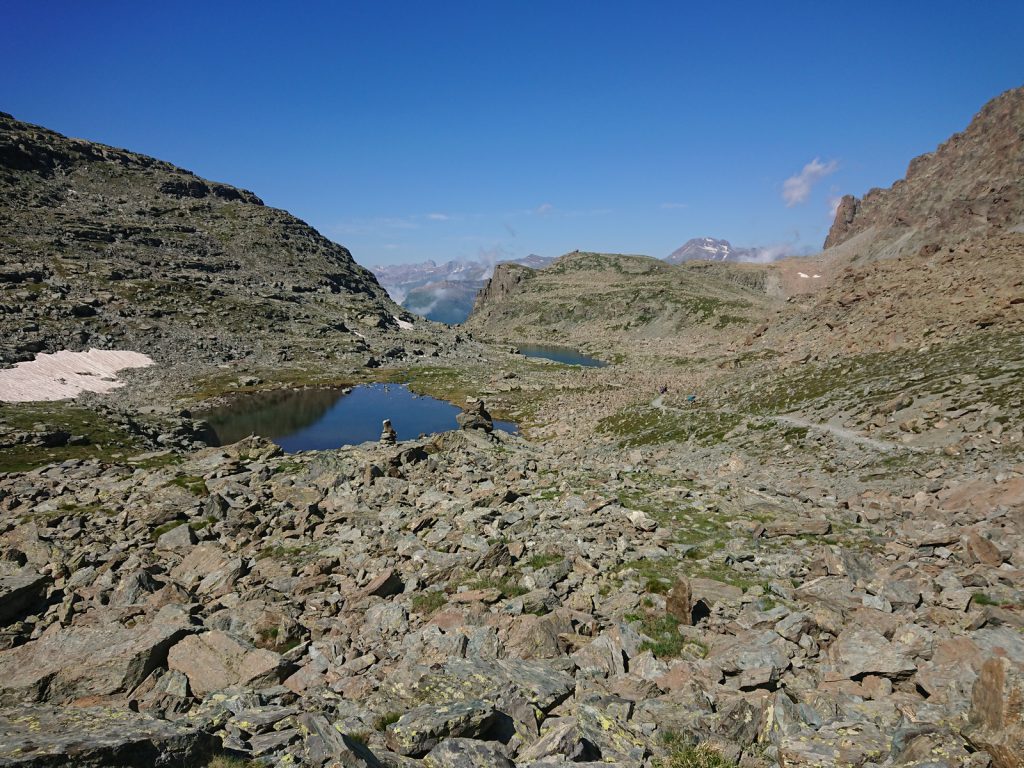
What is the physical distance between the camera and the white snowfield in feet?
253

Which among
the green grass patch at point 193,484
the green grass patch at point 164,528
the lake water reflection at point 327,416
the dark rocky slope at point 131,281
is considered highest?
the dark rocky slope at point 131,281

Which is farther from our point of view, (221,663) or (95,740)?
(221,663)

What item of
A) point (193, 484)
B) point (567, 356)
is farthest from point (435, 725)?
Answer: point (567, 356)

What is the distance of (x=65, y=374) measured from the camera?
297 feet

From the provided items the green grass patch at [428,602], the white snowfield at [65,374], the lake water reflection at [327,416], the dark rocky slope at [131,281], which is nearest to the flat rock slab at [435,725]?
the green grass patch at [428,602]

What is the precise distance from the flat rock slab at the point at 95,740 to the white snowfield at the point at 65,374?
8791 centimetres

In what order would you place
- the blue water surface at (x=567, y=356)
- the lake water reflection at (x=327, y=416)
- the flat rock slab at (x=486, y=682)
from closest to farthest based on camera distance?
the flat rock slab at (x=486, y=682), the lake water reflection at (x=327, y=416), the blue water surface at (x=567, y=356)

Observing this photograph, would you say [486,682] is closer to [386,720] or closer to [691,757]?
[386,720]

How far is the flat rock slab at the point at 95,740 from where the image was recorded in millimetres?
7270

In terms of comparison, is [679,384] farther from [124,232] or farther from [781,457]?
[124,232]

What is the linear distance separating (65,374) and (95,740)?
109 meters

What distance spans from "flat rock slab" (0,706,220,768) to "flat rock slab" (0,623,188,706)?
4559mm

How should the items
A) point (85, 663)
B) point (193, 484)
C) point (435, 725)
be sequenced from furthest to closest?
point (193, 484) → point (85, 663) → point (435, 725)

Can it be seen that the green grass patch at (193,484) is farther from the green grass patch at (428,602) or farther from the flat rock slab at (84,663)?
the green grass patch at (428,602)
